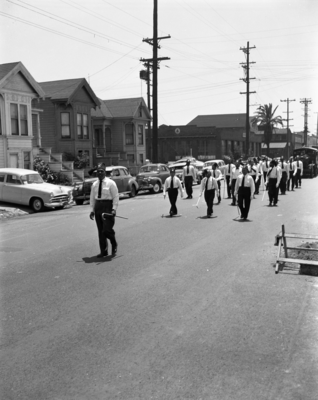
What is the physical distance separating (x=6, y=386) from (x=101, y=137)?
43845 millimetres

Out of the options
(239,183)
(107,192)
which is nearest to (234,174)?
(239,183)

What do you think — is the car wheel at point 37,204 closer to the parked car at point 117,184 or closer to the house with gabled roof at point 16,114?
the parked car at point 117,184

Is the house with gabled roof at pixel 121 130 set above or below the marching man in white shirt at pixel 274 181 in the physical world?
above

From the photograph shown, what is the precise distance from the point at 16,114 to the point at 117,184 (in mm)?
7494

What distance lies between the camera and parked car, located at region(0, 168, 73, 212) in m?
20.4

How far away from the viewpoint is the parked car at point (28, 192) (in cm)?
2042

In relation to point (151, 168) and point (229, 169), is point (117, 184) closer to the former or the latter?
point (151, 168)

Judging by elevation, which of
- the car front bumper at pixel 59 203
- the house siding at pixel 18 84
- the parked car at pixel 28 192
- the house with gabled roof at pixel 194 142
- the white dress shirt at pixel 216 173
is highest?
the house siding at pixel 18 84

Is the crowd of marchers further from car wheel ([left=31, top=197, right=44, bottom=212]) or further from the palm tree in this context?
the palm tree

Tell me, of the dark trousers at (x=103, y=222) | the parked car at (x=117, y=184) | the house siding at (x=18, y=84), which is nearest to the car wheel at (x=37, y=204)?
the parked car at (x=117, y=184)

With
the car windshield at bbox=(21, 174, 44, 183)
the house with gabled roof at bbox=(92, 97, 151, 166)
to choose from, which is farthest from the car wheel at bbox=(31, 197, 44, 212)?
the house with gabled roof at bbox=(92, 97, 151, 166)

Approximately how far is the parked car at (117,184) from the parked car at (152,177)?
894mm

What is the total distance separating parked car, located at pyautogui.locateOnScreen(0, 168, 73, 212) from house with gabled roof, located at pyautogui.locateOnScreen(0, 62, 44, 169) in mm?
6113

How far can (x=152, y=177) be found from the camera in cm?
2775
